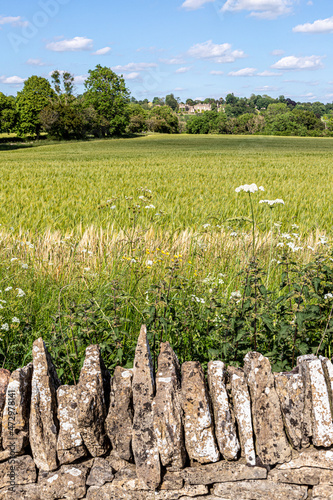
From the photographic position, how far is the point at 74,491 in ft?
7.30

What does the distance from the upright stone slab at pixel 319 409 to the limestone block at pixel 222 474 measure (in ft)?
1.13

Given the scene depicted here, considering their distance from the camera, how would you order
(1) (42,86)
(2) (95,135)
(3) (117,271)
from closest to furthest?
(3) (117,271), (1) (42,86), (2) (95,135)

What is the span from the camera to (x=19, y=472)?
2.30 m

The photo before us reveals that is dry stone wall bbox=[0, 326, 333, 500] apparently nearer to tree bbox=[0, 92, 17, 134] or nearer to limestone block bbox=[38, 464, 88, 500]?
limestone block bbox=[38, 464, 88, 500]

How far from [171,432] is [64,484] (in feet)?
2.14

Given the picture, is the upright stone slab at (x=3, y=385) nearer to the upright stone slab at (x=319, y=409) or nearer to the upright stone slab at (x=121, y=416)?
the upright stone slab at (x=121, y=416)

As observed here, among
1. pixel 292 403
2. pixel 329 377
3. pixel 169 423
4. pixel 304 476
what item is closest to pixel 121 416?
pixel 169 423

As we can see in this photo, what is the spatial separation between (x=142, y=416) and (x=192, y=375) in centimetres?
34

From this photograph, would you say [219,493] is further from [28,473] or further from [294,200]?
[294,200]

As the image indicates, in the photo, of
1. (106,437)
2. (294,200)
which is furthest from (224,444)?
(294,200)

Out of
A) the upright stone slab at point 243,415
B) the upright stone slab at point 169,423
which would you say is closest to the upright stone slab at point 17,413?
the upright stone slab at point 169,423

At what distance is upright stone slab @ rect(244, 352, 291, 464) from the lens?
2.20 m

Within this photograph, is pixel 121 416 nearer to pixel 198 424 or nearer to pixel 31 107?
pixel 198 424

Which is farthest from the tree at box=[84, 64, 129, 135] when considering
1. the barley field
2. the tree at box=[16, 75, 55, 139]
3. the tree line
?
the barley field
